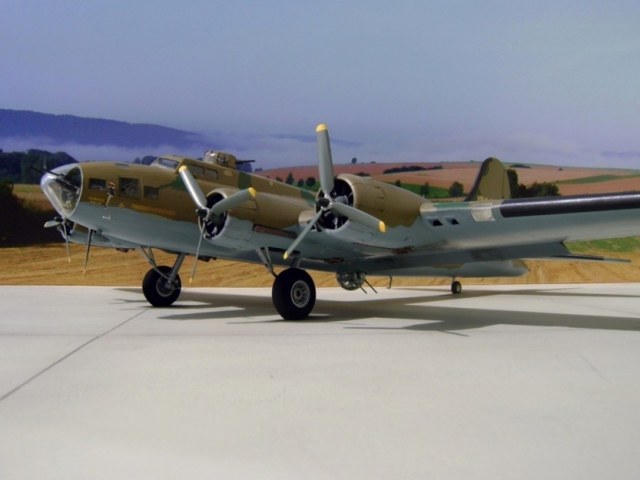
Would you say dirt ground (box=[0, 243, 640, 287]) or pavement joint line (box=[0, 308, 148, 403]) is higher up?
pavement joint line (box=[0, 308, 148, 403])

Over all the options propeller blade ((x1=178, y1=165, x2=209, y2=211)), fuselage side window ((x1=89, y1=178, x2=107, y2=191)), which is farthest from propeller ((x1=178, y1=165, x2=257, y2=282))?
fuselage side window ((x1=89, y1=178, x2=107, y2=191))

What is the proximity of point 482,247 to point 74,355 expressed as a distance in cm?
627

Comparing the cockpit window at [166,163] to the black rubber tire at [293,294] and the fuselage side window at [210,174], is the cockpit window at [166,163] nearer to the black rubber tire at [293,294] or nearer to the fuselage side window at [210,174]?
the fuselage side window at [210,174]

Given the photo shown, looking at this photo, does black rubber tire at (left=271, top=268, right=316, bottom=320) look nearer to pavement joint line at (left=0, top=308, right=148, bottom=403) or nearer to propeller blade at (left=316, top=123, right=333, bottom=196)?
propeller blade at (left=316, top=123, right=333, bottom=196)

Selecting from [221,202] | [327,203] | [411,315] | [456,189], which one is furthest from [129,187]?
[456,189]

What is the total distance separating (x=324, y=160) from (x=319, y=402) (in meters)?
5.53

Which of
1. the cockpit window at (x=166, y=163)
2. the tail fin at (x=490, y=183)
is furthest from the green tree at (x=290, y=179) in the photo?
Answer: the cockpit window at (x=166, y=163)

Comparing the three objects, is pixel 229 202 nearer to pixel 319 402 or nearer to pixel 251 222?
pixel 251 222

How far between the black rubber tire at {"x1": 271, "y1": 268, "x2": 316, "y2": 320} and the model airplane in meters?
0.02

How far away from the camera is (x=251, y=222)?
8.95m

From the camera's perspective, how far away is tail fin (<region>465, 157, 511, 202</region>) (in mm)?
13266

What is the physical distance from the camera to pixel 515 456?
2742 mm

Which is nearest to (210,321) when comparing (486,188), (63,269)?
(486,188)

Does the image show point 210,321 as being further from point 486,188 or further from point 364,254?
point 486,188
